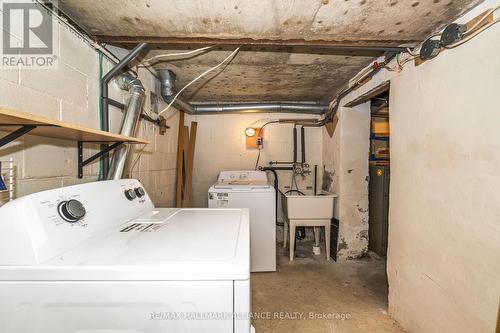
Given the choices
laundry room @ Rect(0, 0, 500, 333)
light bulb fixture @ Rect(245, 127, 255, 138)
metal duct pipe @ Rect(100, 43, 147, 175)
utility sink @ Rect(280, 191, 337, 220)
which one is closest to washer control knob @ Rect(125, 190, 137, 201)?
laundry room @ Rect(0, 0, 500, 333)

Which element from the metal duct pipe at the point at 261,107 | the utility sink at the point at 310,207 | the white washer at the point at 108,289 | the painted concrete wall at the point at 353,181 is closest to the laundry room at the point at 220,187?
the white washer at the point at 108,289

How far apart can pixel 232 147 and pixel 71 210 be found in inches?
107

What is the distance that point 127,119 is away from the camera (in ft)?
5.35

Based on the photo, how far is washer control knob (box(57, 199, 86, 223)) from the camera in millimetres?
838

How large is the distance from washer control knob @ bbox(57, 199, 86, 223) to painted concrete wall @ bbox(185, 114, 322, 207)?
8.57ft

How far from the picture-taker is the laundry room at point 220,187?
67 centimetres

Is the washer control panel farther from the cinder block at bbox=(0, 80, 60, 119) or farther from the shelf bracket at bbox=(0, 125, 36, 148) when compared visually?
the cinder block at bbox=(0, 80, 60, 119)

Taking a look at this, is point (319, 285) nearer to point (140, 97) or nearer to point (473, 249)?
point (473, 249)

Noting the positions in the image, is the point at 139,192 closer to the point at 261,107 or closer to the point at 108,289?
the point at 108,289

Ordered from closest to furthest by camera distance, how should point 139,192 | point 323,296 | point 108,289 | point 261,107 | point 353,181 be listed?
point 108,289
point 139,192
point 323,296
point 353,181
point 261,107

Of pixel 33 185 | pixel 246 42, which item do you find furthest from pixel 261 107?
pixel 33 185

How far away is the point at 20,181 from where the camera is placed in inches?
39.6

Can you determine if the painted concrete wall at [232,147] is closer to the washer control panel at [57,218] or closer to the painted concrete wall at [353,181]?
the painted concrete wall at [353,181]

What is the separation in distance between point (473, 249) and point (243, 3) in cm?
165
